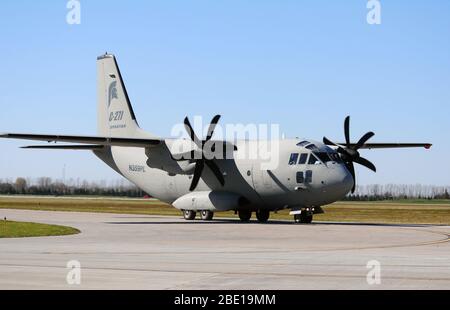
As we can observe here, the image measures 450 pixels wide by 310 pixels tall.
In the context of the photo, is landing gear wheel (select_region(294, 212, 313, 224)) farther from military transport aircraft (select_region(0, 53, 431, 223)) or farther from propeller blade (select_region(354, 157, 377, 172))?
propeller blade (select_region(354, 157, 377, 172))

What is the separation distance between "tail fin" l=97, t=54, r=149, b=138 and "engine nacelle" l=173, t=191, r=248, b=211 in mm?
6684

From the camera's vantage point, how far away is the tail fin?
4988 cm

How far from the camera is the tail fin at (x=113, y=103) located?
164 ft

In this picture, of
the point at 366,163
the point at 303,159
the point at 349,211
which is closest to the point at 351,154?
the point at 366,163

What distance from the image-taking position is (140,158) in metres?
48.5

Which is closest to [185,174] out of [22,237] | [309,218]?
[309,218]

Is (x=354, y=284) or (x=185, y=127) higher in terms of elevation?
(x=185, y=127)

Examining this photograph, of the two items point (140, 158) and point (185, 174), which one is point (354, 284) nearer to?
point (185, 174)

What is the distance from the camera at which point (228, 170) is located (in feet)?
144

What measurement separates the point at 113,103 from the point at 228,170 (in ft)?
36.8

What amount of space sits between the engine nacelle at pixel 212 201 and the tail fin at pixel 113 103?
668 cm

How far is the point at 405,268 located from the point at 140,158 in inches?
1287

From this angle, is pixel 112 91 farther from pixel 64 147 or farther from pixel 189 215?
pixel 189 215

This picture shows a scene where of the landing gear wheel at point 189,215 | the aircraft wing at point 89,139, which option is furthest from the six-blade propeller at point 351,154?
the aircraft wing at point 89,139
